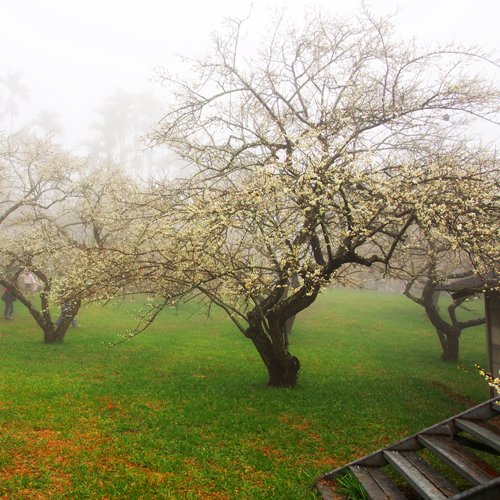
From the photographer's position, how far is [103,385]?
12.6 meters

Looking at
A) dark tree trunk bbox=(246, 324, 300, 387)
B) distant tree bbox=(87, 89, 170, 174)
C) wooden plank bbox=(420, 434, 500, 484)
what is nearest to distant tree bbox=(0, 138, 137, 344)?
dark tree trunk bbox=(246, 324, 300, 387)

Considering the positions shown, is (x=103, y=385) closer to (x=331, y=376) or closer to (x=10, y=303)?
(x=331, y=376)

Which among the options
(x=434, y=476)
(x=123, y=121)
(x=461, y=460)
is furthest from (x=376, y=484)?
(x=123, y=121)

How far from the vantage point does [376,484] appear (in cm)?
642

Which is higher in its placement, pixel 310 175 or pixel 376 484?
pixel 310 175

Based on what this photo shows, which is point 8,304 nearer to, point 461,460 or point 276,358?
point 276,358

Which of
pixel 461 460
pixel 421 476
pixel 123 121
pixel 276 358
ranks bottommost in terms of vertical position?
pixel 421 476

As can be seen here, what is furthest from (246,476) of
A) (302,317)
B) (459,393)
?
(302,317)

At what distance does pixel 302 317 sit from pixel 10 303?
64.3 ft

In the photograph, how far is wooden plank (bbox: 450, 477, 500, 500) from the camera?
189 inches

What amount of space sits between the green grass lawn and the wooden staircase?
0.90m

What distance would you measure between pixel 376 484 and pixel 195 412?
16.9 ft

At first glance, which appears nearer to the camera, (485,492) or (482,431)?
(485,492)

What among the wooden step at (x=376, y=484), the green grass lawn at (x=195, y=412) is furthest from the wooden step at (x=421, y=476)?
the green grass lawn at (x=195, y=412)
